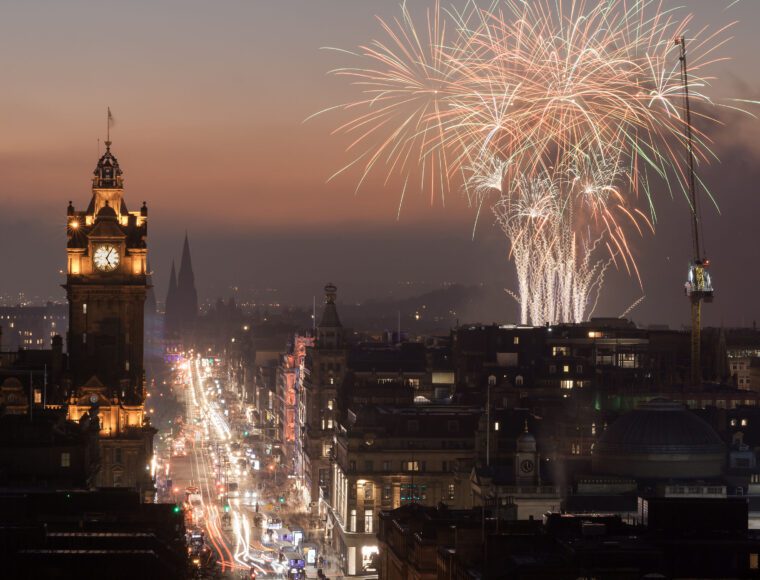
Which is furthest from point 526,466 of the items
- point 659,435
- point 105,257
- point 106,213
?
point 106,213

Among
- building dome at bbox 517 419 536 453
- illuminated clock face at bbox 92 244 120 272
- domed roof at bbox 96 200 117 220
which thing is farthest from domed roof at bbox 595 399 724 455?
domed roof at bbox 96 200 117 220

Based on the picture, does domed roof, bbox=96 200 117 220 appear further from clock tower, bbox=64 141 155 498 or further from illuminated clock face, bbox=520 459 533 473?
illuminated clock face, bbox=520 459 533 473

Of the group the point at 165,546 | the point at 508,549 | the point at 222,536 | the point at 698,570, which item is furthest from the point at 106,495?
the point at 222,536

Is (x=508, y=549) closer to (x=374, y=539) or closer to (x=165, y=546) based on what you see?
Result: (x=165, y=546)

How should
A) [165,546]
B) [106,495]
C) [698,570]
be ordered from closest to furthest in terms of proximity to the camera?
[698,570] → [165,546] → [106,495]

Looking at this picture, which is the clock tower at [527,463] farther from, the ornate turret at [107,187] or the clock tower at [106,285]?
the ornate turret at [107,187]

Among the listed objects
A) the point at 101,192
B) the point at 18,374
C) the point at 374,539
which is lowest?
the point at 374,539
